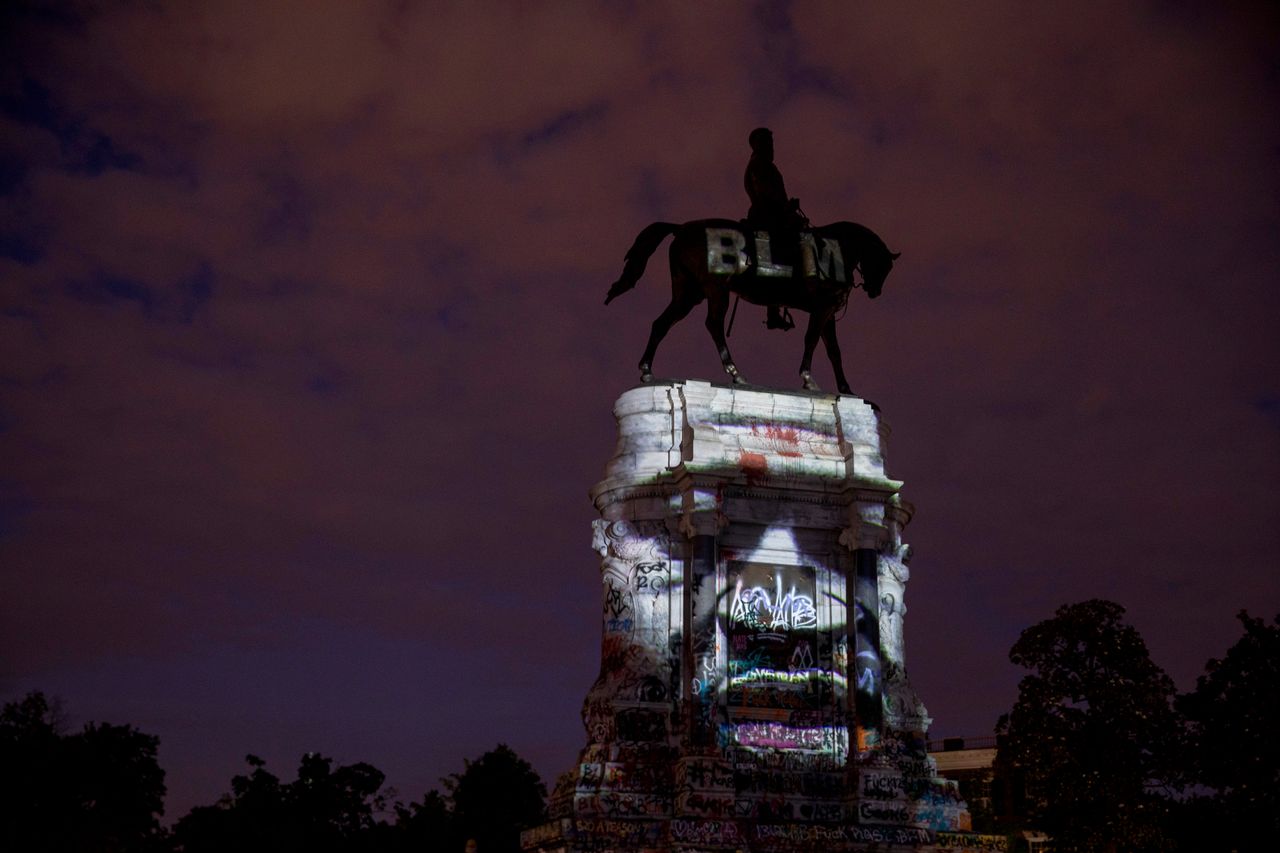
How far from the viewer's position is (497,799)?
6756 cm

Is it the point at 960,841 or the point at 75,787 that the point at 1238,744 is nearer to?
the point at 960,841

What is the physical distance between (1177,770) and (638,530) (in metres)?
22.0

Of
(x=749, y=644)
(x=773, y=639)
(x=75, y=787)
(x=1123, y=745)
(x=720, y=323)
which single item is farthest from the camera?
(x=75, y=787)

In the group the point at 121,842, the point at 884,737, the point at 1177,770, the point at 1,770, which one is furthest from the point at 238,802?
the point at 884,737

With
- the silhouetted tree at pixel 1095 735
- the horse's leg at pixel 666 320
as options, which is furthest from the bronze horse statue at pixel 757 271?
the silhouetted tree at pixel 1095 735

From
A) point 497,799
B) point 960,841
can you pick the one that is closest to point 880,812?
point 960,841

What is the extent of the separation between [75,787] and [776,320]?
4655 centimetres

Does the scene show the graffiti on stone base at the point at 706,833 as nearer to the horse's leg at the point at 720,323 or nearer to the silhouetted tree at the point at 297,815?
the horse's leg at the point at 720,323

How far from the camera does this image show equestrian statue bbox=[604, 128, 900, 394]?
3172 cm

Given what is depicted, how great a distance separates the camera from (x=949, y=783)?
94.4 feet

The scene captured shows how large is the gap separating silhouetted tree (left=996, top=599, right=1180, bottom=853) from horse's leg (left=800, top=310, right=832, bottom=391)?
52.5 ft

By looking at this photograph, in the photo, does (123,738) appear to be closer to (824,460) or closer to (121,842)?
(121,842)

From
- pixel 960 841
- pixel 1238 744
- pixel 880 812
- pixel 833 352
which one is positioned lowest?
pixel 960 841

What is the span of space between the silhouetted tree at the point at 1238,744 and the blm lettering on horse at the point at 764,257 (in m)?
21.0
